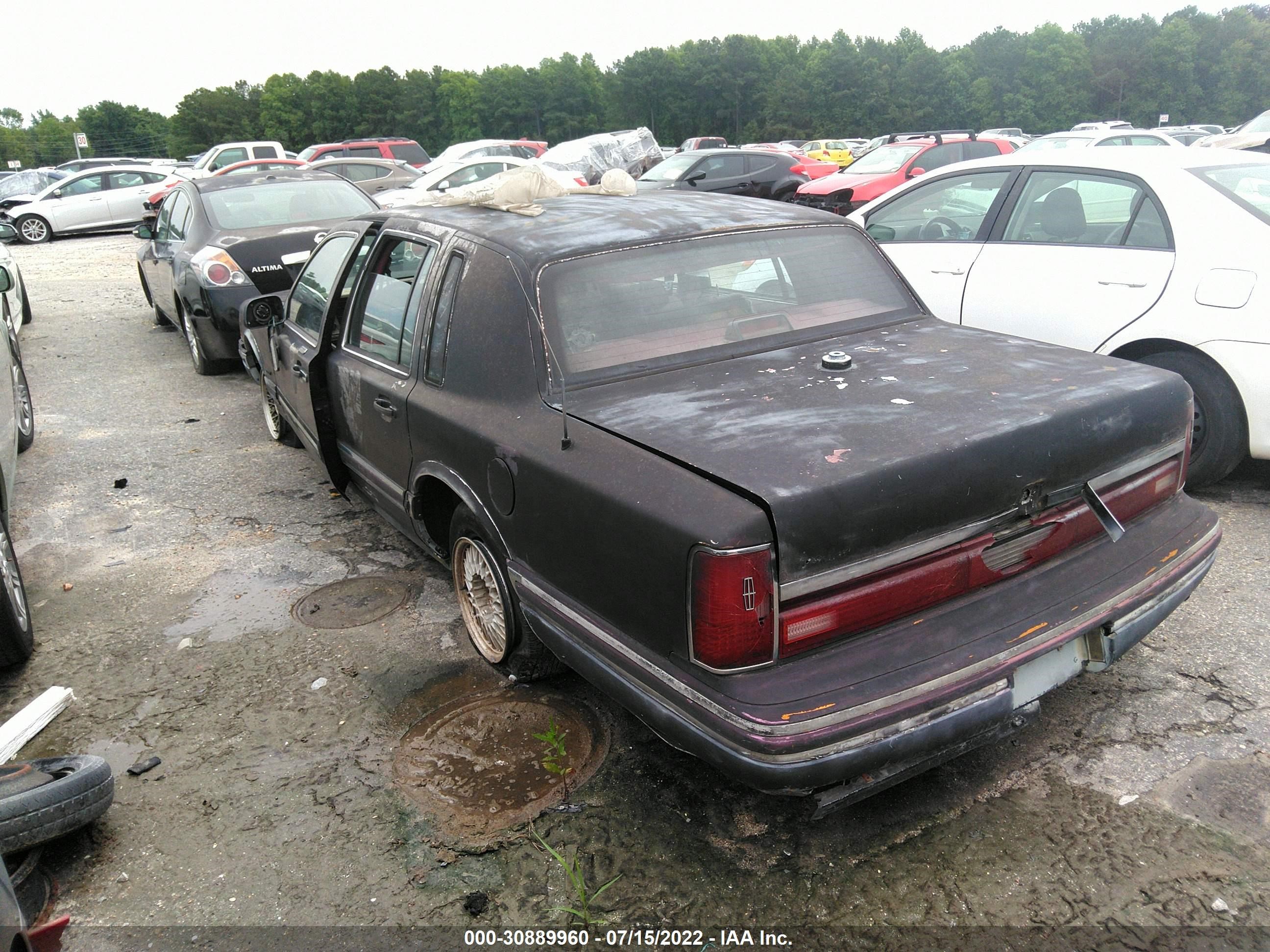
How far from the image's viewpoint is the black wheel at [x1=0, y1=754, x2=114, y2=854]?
2543mm

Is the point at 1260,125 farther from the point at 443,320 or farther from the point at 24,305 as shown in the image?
the point at 24,305

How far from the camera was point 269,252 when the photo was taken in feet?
25.5

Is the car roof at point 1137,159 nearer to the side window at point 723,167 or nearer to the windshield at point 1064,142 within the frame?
the windshield at point 1064,142

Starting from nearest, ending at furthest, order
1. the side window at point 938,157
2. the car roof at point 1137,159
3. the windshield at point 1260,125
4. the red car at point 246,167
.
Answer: the car roof at point 1137,159, the side window at point 938,157, the windshield at point 1260,125, the red car at point 246,167

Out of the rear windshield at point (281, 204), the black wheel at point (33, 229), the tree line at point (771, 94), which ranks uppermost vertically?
the tree line at point (771, 94)

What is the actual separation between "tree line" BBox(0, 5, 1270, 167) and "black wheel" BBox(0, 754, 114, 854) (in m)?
78.4

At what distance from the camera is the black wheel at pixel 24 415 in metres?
6.14

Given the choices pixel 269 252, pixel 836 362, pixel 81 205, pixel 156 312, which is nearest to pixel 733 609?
pixel 836 362

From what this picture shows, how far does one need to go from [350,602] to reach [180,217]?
646cm

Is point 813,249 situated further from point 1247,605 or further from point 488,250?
point 1247,605

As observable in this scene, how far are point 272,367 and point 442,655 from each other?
9.52 ft

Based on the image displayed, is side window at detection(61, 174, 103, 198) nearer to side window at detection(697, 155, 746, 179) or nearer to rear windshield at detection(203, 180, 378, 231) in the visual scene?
side window at detection(697, 155, 746, 179)

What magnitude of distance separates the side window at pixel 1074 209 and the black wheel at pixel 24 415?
6.25 metres

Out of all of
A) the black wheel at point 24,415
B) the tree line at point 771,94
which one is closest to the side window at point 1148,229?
the black wheel at point 24,415
